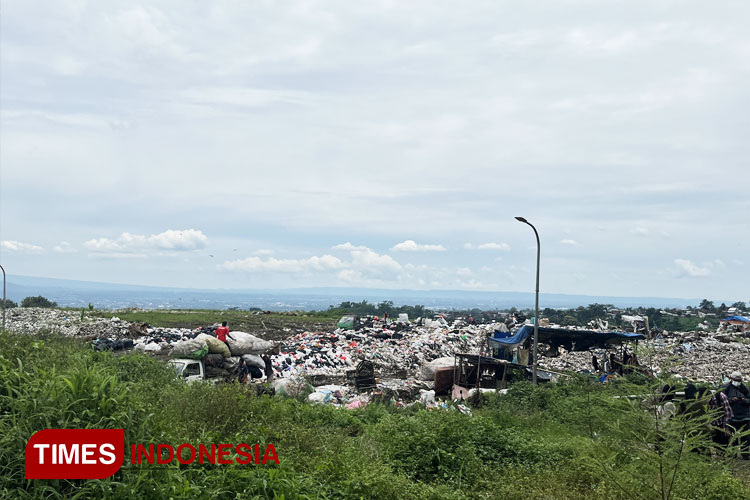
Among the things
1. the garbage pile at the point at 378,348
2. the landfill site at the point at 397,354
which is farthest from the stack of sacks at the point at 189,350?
the garbage pile at the point at 378,348

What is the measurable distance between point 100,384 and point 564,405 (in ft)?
35.0

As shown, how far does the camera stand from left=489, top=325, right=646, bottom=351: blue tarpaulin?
63.5 ft

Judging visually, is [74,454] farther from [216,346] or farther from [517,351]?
[517,351]

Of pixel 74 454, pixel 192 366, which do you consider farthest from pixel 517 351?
pixel 74 454

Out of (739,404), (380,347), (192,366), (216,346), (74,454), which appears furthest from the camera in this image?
(380,347)

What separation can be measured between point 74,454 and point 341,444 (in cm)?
390

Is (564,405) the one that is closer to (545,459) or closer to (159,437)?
(545,459)

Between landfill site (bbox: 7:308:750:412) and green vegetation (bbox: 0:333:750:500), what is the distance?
56.0 inches

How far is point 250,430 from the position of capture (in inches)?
307

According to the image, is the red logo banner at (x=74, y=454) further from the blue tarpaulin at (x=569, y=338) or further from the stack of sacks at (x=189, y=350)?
the blue tarpaulin at (x=569, y=338)

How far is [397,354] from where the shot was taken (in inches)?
1070

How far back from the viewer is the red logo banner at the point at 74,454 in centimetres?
492

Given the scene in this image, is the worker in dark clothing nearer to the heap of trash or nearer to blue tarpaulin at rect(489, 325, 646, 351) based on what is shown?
blue tarpaulin at rect(489, 325, 646, 351)

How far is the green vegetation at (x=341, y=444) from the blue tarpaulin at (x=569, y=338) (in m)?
7.68
